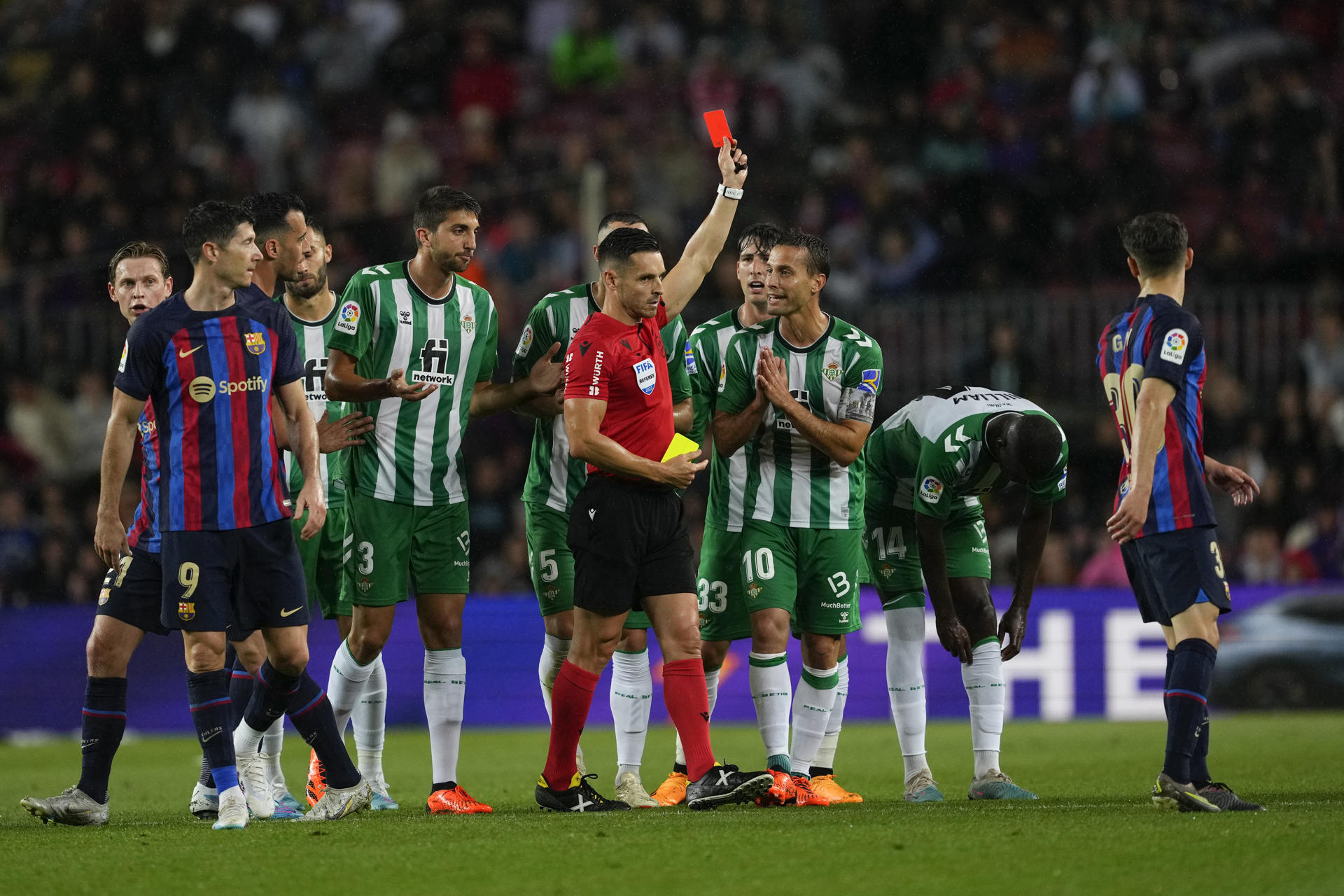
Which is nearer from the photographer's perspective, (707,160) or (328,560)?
(328,560)

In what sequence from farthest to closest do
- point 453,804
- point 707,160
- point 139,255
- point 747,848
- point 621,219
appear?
point 707,160 → point 621,219 → point 139,255 → point 453,804 → point 747,848

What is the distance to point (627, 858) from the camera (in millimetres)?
5402

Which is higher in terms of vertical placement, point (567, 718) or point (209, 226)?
point (209, 226)

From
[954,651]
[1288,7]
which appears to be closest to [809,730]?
[954,651]

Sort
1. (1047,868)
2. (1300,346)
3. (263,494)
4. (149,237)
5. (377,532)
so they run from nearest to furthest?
(1047,868) → (263,494) → (377,532) → (1300,346) → (149,237)

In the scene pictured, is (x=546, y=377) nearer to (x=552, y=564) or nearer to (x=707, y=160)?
(x=552, y=564)

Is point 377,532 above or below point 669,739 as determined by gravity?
above

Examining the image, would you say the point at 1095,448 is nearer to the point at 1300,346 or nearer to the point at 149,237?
the point at 1300,346

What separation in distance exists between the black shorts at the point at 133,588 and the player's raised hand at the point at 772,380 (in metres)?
2.81

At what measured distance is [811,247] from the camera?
758 cm

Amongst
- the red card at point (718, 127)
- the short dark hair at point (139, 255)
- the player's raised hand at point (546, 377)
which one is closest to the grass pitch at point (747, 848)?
the player's raised hand at point (546, 377)

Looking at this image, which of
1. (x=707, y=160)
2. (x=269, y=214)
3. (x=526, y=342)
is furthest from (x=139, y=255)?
(x=707, y=160)

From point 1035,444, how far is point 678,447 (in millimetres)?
1670

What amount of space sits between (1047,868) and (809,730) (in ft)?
8.53
